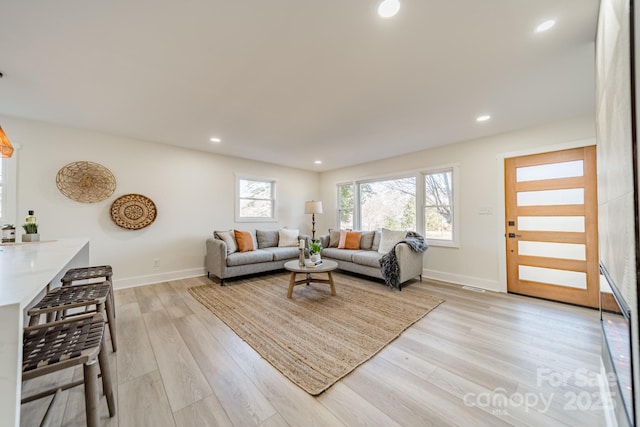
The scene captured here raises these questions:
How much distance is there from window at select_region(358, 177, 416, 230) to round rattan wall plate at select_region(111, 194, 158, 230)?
409cm

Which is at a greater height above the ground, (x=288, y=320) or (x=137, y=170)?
(x=137, y=170)

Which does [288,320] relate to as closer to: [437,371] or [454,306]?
[437,371]

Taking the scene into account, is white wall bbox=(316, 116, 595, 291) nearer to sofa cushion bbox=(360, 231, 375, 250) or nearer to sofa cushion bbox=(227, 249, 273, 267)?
sofa cushion bbox=(360, 231, 375, 250)

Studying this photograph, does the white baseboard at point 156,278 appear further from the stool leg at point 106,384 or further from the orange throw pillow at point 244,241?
the stool leg at point 106,384

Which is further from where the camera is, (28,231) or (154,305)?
(154,305)

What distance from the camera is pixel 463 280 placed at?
3.75 metres

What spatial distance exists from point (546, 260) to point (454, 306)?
1.47 meters

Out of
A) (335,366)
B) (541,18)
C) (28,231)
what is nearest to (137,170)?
(28,231)

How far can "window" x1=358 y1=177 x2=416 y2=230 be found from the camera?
4.58 m

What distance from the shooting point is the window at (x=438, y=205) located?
404 cm

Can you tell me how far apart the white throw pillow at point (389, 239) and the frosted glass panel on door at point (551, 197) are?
1.69 m

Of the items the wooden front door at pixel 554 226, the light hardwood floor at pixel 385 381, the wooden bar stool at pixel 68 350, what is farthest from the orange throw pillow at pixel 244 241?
the wooden front door at pixel 554 226

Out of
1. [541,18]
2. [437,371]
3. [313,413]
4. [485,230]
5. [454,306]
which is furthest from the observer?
[485,230]

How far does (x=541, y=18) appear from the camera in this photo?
1.47 metres
